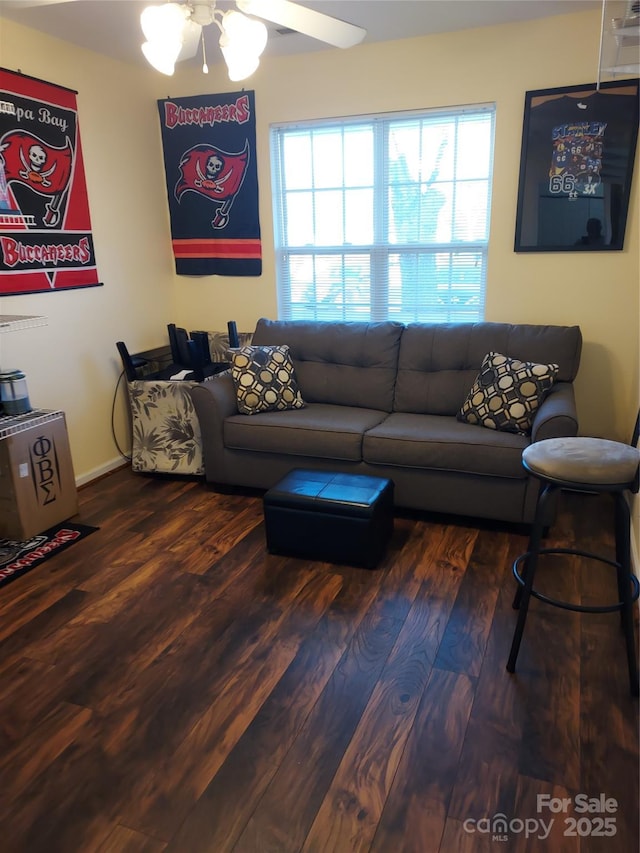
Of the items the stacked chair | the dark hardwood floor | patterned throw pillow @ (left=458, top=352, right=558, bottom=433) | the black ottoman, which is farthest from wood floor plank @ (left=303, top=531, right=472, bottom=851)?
the stacked chair

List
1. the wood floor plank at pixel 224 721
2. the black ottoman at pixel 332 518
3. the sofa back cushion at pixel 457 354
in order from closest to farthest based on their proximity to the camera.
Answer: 1. the wood floor plank at pixel 224 721
2. the black ottoman at pixel 332 518
3. the sofa back cushion at pixel 457 354

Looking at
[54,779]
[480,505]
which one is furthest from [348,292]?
[54,779]

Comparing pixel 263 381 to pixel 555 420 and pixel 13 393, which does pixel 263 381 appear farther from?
pixel 555 420

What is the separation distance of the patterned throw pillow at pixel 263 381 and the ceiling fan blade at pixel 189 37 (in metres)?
1.61

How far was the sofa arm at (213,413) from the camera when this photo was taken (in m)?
3.31

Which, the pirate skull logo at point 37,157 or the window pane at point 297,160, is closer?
the pirate skull logo at point 37,157

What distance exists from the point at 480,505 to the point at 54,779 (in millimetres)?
2066

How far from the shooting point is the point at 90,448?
3729 mm

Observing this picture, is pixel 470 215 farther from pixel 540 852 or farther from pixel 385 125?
pixel 540 852

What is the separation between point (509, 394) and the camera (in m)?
2.97

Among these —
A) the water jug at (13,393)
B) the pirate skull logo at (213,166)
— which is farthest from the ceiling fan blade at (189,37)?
the pirate skull logo at (213,166)

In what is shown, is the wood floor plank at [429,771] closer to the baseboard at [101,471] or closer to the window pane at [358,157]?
the baseboard at [101,471]

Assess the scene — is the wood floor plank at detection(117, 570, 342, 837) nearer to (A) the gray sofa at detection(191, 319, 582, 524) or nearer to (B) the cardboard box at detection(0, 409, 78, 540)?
(A) the gray sofa at detection(191, 319, 582, 524)

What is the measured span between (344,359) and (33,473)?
6.00 feet
